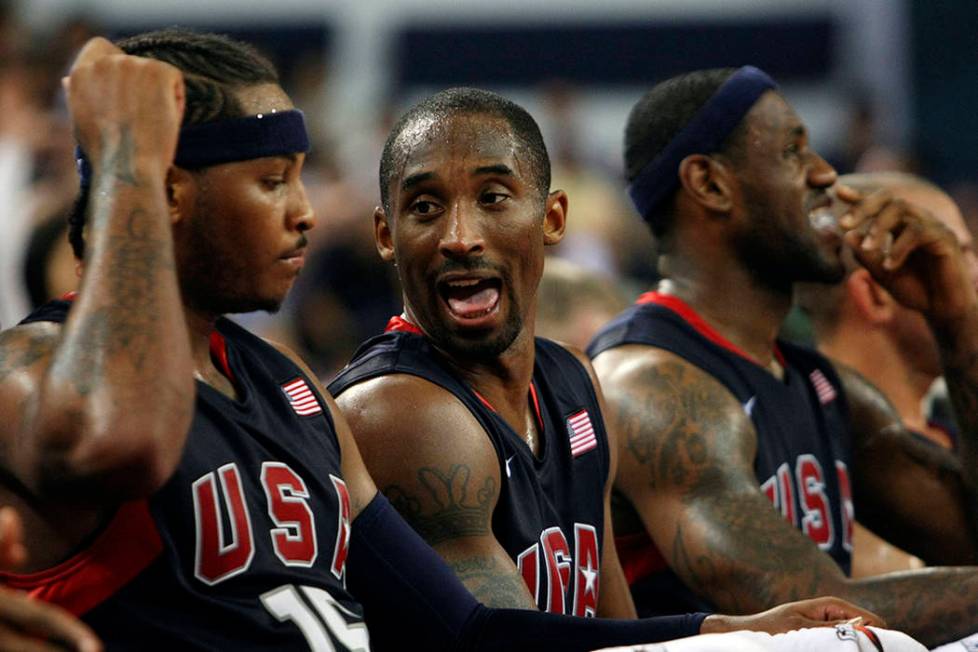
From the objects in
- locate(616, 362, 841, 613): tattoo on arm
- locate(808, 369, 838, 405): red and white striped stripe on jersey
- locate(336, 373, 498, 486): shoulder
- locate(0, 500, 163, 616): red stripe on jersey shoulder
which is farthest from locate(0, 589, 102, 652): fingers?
locate(808, 369, 838, 405): red and white striped stripe on jersey

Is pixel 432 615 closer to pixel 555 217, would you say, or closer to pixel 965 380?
pixel 555 217

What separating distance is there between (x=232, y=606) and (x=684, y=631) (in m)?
0.92

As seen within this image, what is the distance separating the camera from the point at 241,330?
3.21 meters

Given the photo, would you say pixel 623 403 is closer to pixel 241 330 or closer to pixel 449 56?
pixel 241 330

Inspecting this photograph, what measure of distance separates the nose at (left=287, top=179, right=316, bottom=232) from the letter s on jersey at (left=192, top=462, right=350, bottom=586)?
467 mm

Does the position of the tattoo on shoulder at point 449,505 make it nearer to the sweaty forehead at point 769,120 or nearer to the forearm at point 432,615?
the forearm at point 432,615

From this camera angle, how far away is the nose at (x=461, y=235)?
11.0 feet

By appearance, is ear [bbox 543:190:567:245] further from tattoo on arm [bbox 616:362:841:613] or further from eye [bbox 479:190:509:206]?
tattoo on arm [bbox 616:362:841:613]

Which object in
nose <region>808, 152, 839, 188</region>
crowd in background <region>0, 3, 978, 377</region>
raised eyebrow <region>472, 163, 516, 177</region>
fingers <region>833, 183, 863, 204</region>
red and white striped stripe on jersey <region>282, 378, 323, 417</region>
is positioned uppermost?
raised eyebrow <region>472, 163, 516, 177</region>

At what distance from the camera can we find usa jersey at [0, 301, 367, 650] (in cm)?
260

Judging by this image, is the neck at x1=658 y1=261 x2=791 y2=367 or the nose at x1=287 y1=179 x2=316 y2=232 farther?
the neck at x1=658 y1=261 x2=791 y2=367

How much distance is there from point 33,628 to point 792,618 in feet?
5.13

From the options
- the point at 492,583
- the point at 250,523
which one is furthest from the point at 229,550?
the point at 492,583

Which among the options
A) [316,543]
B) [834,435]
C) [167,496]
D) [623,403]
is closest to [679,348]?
[623,403]
